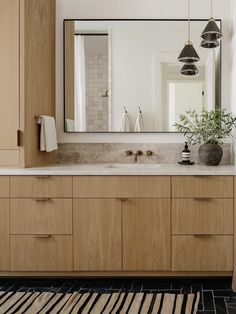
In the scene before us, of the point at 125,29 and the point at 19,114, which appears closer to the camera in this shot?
the point at 19,114

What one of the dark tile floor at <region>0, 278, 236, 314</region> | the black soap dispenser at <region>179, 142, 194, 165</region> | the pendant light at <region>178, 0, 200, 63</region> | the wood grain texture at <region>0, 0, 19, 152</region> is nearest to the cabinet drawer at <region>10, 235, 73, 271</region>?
the dark tile floor at <region>0, 278, 236, 314</region>

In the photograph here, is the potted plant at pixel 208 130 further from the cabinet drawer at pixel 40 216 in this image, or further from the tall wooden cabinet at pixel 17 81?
the tall wooden cabinet at pixel 17 81

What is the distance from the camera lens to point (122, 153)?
312cm

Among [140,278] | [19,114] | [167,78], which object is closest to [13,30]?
[19,114]

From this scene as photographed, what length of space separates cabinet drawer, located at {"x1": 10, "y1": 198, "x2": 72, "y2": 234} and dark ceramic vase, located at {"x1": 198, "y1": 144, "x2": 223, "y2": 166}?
41.7 inches

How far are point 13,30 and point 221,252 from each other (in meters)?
2.04

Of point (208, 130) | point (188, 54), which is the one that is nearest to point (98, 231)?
point (208, 130)

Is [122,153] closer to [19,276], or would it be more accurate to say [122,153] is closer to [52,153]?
[52,153]

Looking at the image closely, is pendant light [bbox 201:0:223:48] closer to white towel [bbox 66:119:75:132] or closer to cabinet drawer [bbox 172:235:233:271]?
white towel [bbox 66:119:75:132]

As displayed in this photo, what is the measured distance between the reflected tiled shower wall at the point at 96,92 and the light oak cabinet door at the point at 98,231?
34.0 inches

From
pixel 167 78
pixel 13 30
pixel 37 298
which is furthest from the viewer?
pixel 167 78

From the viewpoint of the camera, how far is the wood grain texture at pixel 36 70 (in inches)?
98.0

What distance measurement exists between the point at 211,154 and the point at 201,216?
522 millimetres

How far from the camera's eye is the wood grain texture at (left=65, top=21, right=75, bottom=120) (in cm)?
310
